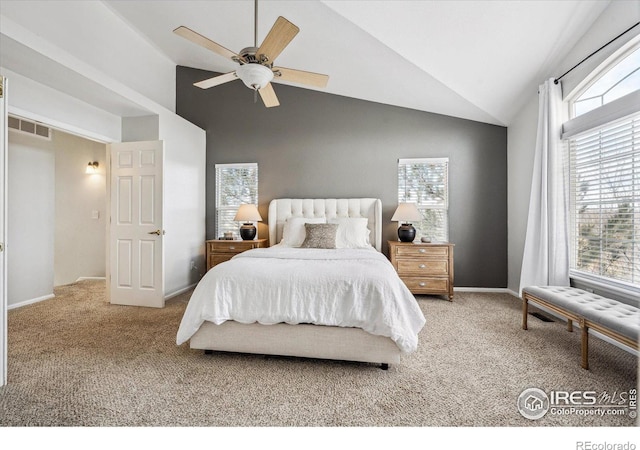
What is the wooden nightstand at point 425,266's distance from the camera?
12.9 ft

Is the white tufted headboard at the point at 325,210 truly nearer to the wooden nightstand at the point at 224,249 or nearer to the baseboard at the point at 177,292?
the wooden nightstand at the point at 224,249

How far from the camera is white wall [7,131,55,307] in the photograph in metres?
3.69

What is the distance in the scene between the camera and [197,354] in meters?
2.34

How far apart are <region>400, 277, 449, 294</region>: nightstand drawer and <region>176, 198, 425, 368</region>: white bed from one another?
1.83 m

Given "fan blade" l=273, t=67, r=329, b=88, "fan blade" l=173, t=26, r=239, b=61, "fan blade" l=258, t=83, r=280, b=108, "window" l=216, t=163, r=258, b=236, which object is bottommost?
"window" l=216, t=163, r=258, b=236

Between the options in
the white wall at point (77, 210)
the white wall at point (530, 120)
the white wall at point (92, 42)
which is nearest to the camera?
the white wall at point (530, 120)

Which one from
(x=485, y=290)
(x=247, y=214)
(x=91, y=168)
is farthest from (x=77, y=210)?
(x=485, y=290)

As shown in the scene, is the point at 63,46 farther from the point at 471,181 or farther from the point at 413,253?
the point at 471,181

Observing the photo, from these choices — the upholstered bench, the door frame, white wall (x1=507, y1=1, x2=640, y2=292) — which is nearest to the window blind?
the upholstered bench

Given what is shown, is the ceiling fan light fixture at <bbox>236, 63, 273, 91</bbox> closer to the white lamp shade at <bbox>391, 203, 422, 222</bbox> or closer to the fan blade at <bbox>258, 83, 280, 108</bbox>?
the fan blade at <bbox>258, 83, 280, 108</bbox>

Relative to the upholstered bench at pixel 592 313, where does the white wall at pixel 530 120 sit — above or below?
above

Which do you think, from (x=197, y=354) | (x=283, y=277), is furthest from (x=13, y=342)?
(x=283, y=277)

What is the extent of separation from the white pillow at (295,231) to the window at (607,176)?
2.94m

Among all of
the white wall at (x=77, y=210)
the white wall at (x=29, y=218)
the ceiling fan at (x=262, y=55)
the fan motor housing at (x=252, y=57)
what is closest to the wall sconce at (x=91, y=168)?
the white wall at (x=77, y=210)
